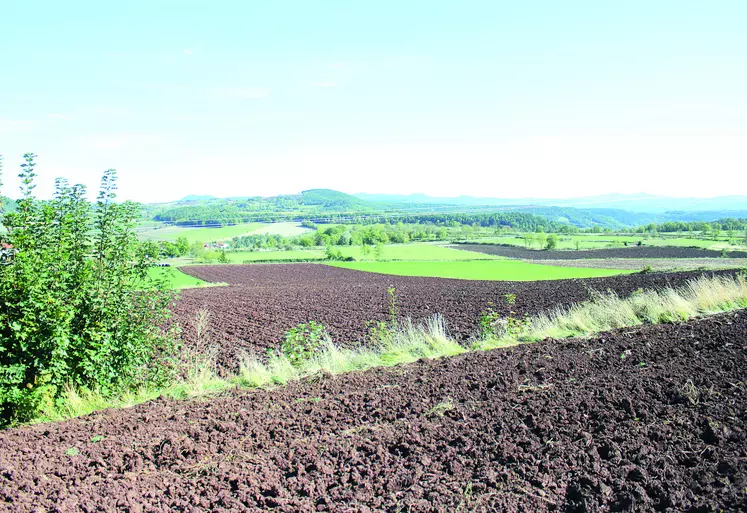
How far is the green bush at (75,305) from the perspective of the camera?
8.41 metres

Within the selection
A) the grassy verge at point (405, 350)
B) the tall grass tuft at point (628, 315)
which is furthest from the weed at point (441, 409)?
the tall grass tuft at point (628, 315)

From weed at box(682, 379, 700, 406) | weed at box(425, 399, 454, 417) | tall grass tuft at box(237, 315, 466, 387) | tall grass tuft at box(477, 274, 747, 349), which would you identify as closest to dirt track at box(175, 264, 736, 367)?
tall grass tuft at box(477, 274, 747, 349)

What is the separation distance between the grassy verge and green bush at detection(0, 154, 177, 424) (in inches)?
17.7

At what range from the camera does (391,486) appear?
531cm

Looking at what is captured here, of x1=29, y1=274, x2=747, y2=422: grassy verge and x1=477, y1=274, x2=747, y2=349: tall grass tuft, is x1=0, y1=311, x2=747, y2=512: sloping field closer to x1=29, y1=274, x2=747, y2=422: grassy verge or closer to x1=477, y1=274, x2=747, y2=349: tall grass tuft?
x1=29, y1=274, x2=747, y2=422: grassy verge

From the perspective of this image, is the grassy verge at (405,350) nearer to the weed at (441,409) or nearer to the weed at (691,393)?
the weed at (441,409)

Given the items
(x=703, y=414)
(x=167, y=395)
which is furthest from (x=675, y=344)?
(x=167, y=395)

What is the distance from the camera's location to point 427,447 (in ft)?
20.3

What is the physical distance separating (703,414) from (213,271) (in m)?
67.4

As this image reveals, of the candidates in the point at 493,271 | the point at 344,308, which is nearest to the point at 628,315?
the point at 344,308

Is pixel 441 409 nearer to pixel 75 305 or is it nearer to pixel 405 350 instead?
pixel 405 350

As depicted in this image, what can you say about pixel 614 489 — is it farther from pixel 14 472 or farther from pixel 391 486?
pixel 14 472

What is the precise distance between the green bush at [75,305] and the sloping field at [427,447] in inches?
46.0

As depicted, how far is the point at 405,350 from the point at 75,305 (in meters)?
7.47
